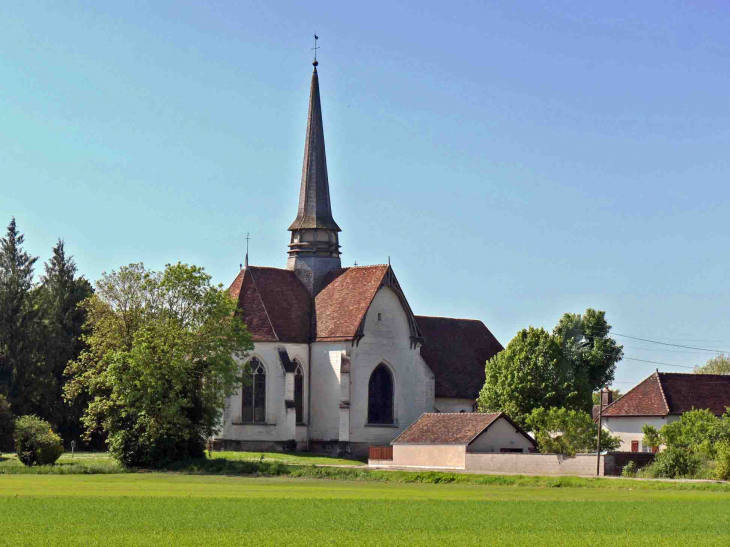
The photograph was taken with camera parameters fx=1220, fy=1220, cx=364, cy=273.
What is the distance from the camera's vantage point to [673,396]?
7700cm

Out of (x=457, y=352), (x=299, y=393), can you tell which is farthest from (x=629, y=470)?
(x=457, y=352)

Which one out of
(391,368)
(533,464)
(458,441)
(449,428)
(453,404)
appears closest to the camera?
(533,464)

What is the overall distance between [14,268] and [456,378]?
34758mm

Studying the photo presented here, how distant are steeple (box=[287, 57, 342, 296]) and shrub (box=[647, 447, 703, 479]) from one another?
32550 mm

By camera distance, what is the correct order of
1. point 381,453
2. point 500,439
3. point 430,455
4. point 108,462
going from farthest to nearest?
1. point 381,453
2. point 430,455
3. point 500,439
4. point 108,462

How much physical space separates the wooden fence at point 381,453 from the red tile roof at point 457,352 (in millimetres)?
12345

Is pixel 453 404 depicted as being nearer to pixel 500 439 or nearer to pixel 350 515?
pixel 500 439

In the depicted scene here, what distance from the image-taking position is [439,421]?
70.4 metres

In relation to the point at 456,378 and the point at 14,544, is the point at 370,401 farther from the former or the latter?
the point at 14,544

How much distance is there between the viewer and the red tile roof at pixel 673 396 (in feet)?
250

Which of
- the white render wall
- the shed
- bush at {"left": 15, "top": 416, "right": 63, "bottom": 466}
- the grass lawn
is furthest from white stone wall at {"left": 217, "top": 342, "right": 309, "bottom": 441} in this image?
bush at {"left": 15, "top": 416, "right": 63, "bottom": 466}

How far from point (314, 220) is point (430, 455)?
907 inches

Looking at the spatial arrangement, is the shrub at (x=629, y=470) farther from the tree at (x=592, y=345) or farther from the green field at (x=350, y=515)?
the tree at (x=592, y=345)

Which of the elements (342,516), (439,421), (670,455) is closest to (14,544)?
(342,516)
